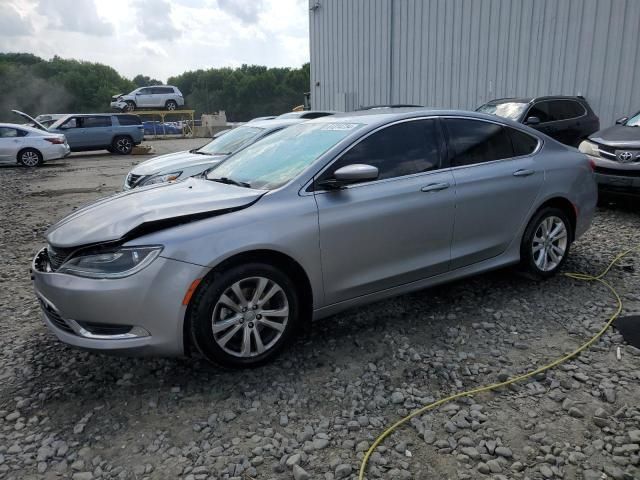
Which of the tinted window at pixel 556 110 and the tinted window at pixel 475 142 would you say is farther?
the tinted window at pixel 556 110

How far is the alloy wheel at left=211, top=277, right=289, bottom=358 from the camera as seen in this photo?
293cm

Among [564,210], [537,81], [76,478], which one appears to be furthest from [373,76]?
[76,478]

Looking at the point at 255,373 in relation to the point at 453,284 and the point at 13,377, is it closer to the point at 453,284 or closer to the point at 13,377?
the point at 13,377

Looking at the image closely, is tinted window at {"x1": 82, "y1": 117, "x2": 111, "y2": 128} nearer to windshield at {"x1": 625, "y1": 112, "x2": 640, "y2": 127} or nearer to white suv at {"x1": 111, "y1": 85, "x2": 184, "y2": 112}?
white suv at {"x1": 111, "y1": 85, "x2": 184, "y2": 112}

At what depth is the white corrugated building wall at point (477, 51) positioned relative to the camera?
1153cm

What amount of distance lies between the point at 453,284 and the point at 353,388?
194 centimetres

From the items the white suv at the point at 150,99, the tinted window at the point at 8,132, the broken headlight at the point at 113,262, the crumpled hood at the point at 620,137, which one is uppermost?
the white suv at the point at 150,99

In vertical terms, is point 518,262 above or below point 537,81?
below

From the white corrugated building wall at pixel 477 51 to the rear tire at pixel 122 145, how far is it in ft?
27.9

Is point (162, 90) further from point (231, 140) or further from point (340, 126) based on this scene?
point (340, 126)

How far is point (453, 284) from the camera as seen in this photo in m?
4.54

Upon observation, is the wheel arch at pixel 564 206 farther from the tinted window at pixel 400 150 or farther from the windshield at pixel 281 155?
the windshield at pixel 281 155

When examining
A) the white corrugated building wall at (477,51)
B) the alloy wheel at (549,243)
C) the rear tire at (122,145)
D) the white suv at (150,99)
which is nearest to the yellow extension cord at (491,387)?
the alloy wheel at (549,243)

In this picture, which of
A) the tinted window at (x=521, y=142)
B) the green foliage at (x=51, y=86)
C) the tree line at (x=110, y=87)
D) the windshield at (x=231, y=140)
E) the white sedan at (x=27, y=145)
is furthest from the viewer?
the tree line at (x=110, y=87)
